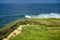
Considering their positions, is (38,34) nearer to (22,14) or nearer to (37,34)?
(37,34)

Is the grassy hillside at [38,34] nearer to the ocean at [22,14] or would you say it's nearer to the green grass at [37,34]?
the green grass at [37,34]

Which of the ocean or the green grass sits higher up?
the green grass

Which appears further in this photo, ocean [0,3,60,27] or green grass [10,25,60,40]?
ocean [0,3,60,27]

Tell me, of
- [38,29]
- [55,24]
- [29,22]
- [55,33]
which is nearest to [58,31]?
[55,33]

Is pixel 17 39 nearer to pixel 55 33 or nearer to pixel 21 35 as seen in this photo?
pixel 21 35

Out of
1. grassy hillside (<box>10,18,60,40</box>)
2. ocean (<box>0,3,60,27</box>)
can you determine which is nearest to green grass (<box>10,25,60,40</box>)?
grassy hillside (<box>10,18,60,40</box>)

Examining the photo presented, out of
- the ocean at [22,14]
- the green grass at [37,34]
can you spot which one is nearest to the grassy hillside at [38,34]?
the green grass at [37,34]

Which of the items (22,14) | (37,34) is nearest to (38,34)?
(37,34)

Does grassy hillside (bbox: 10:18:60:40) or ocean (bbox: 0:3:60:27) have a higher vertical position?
grassy hillside (bbox: 10:18:60:40)

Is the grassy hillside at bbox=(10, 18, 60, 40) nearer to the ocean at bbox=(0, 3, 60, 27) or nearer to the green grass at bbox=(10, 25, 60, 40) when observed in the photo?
the green grass at bbox=(10, 25, 60, 40)
